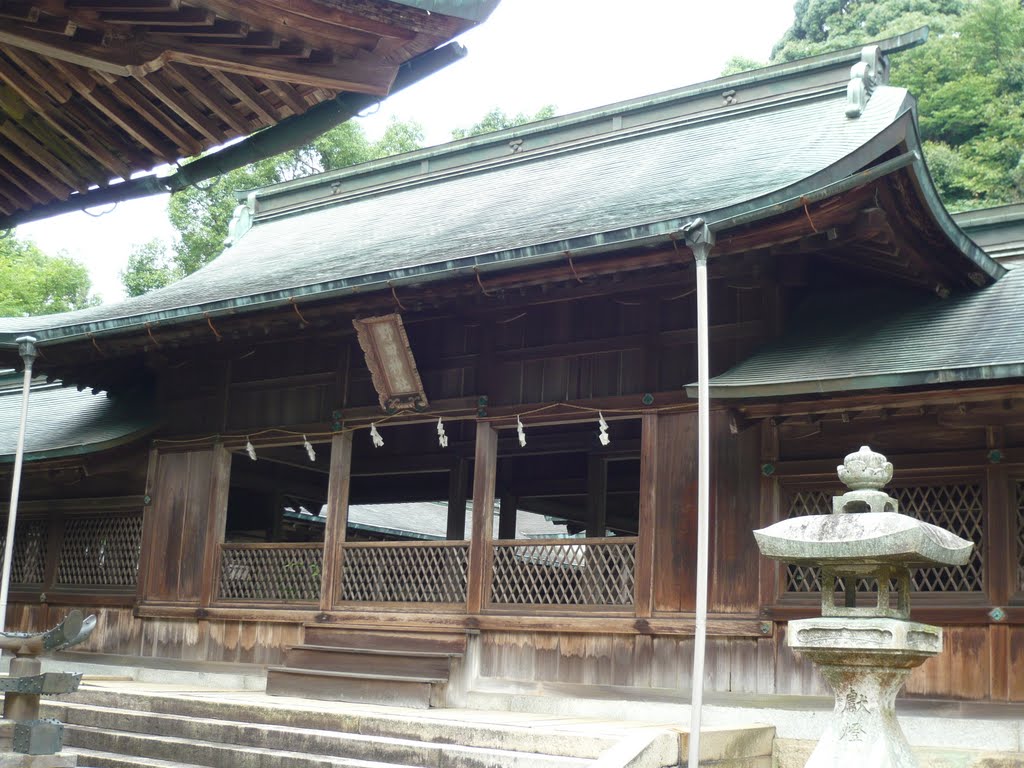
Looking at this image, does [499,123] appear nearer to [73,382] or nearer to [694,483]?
[73,382]

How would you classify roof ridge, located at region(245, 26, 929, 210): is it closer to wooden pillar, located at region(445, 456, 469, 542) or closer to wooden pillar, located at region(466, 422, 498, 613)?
wooden pillar, located at region(445, 456, 469, 542)

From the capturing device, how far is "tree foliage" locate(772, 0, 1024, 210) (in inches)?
1247

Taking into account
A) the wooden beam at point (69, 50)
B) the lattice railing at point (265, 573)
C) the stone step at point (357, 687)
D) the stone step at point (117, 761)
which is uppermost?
the wooden beam at point (69, 50)

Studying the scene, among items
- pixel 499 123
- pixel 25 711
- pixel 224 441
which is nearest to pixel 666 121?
pixel 224 441

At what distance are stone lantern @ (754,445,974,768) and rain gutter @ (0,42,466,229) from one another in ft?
11.6

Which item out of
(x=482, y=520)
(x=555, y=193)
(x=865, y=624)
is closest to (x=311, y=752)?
(x=482, y=520)

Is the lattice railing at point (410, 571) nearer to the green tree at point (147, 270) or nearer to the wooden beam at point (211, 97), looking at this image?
the wooden beam at point (211, 97)

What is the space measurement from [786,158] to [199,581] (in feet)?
25.4

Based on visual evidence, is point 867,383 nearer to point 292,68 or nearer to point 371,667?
point 371,667

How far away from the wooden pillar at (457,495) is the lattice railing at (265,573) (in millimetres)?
2562

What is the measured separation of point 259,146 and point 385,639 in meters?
7.88

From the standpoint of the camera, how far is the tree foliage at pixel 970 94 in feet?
104

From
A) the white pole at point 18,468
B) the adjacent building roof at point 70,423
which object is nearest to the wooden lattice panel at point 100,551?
the adjacent building roof at point 70,423

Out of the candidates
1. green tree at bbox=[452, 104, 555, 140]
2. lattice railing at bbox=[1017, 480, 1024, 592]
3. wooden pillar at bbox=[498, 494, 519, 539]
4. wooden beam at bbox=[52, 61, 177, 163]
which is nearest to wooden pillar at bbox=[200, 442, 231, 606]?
wooden pillar at bbox=[498, 494, 519, 539]
